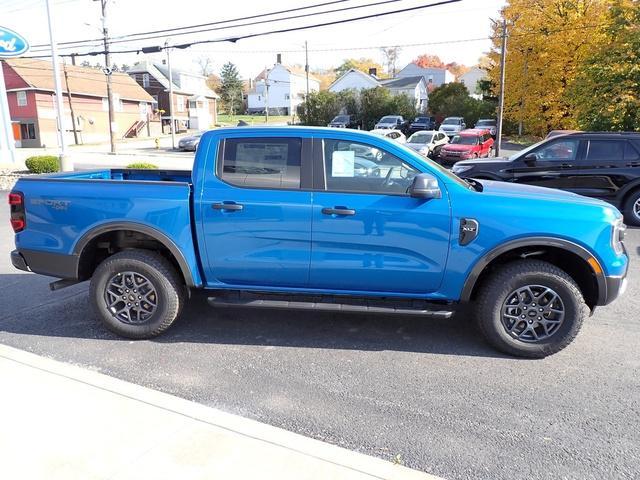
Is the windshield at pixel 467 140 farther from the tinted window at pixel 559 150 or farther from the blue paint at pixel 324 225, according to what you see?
the blue paint at pixel 324 225

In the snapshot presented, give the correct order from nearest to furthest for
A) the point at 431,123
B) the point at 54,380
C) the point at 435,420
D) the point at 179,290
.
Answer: the point at 435,420 < the point at 54,380 < the point at 179,290 < the point at 431,123

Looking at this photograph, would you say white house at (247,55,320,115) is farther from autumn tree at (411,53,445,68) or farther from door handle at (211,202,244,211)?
door handle at (211,202,244,211)

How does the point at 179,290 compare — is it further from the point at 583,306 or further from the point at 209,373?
the point at 583,306

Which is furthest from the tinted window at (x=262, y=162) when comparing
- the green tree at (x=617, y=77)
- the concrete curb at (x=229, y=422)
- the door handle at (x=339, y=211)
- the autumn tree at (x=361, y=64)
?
the autumn tree at (x=361, y=64)

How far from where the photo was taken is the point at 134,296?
4449 millimetres

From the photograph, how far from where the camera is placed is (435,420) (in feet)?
10.7

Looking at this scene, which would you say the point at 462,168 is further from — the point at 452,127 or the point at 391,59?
the point at 391,59

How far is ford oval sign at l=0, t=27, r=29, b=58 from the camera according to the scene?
17.0 metres

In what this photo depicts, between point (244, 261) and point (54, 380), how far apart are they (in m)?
1.64

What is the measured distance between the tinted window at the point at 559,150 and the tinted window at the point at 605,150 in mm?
280

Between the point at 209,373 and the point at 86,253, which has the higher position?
the point at 86,253

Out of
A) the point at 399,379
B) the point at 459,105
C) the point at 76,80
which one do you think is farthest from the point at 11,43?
the point at 459,105

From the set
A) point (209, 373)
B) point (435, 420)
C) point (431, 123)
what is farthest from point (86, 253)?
point (431, 123)

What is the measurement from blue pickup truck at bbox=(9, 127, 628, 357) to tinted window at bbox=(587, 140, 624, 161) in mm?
6188
